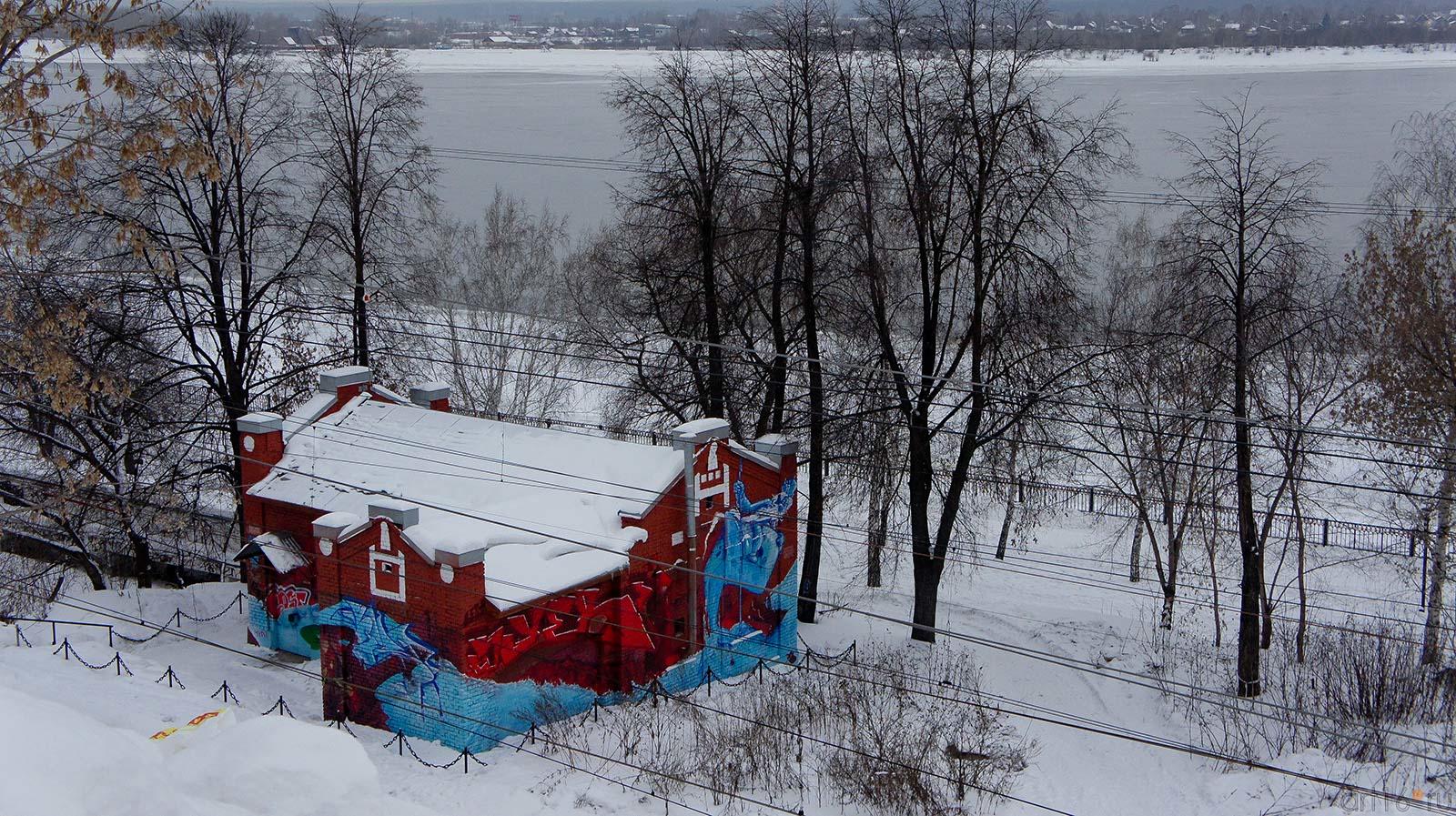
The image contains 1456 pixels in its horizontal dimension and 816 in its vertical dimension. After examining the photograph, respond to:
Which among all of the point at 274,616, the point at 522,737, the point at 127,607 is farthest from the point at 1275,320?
the point at 127,607

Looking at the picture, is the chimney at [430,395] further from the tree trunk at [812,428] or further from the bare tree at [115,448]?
the tree trunk at [812,428]

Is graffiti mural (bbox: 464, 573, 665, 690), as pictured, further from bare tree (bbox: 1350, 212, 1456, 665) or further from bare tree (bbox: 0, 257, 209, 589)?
bare tree (bbox: 1350, 212, 1456, 665)

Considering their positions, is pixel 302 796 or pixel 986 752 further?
pixel 986 752

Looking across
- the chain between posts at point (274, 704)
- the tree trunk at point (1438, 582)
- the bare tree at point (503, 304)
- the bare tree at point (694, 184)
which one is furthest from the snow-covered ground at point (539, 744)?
the bare tree at point (503, 304)

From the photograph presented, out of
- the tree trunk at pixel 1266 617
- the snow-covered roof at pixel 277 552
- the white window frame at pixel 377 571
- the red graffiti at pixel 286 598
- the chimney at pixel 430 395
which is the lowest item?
the tree trunk at pixel 1266 617

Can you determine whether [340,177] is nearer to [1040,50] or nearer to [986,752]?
[1040,50]

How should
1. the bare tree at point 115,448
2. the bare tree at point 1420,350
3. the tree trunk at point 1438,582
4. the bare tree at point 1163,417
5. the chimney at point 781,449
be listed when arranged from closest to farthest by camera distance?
1. the tree trunk at point 1438,582
2. the bare tree at point 1420,350
3. the chimney at point 781,449
4. the bare tree at point 1163,417
5. the bare tree at point 115,448
